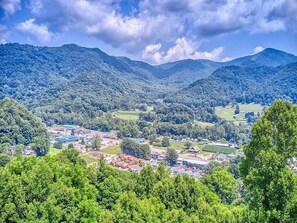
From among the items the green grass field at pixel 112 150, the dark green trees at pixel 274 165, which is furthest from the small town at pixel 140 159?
the dark green trees at pixel 274 165

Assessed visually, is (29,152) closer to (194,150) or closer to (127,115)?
(194,150)

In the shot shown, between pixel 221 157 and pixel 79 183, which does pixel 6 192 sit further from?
pixel 221 157

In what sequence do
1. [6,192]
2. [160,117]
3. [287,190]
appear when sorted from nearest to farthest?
[287,190] < [6,192] < [160,117]

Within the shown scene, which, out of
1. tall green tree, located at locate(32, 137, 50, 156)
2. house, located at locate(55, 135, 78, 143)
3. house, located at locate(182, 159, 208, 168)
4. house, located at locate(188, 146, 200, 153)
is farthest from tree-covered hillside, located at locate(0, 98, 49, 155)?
house, located at locate(188, 146, 200, 153)

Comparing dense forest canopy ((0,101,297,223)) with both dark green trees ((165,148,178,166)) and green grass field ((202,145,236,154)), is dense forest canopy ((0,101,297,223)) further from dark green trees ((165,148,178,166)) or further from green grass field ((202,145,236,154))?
green grass field ((202,145,236,154))

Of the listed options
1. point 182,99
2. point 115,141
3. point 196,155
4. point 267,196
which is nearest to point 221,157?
point 196,155

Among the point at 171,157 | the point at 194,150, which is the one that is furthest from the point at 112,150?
the point at 194,150
